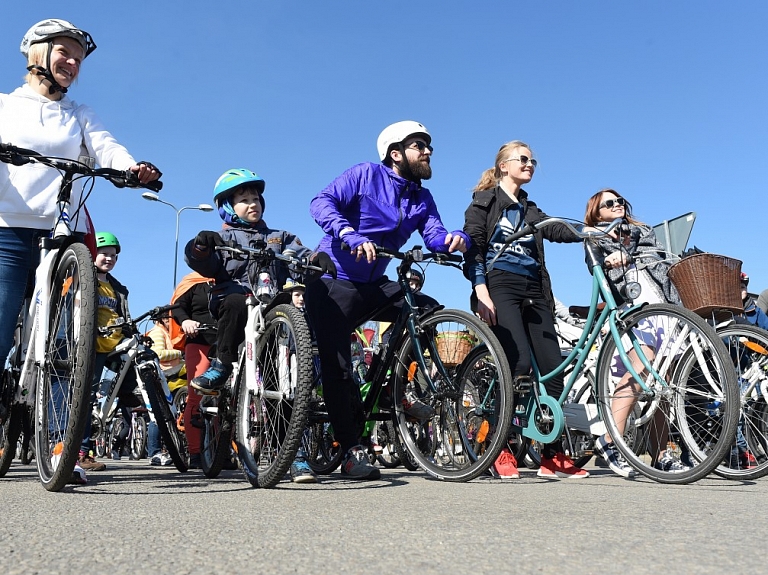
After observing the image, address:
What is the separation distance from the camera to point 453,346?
15.9 feet

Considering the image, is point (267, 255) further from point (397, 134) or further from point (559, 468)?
point (559, 468)

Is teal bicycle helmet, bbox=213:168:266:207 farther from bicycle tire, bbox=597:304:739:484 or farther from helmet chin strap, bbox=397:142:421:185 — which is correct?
bicycle tire, bbox=597:304:739:484

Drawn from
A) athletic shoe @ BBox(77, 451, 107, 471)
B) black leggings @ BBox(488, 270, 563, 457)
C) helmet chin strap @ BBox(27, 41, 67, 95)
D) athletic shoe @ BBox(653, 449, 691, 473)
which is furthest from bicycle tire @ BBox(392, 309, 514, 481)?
athletic shoe @ BBox(77, 451, 107, 471)

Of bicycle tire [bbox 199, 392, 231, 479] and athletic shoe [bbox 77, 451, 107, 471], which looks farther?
athletic shoe [bbox 77, 451, 107, 471]

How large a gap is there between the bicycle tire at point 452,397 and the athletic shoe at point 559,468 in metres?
0.76

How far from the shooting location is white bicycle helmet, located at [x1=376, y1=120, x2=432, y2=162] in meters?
A: 5.33

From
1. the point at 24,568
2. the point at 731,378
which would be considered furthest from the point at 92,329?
the point at 731,378

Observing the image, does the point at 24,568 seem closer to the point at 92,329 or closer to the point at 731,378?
the point at 92,329

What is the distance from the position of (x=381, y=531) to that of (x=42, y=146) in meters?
3.11

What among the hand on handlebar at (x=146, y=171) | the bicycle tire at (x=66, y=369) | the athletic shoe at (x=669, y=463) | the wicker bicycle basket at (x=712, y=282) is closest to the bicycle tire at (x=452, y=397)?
the athletic shoe at (x=669, y=463)

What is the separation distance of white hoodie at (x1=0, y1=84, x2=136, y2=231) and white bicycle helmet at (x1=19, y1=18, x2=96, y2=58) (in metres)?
0.27

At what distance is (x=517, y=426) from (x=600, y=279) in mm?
1065

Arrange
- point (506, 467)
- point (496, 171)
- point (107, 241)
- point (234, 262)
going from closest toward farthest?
point (506, 467) < point (234, 262) < point (496, 171) < point (107, 241)

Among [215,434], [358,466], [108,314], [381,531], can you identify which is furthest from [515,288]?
[108,314]
